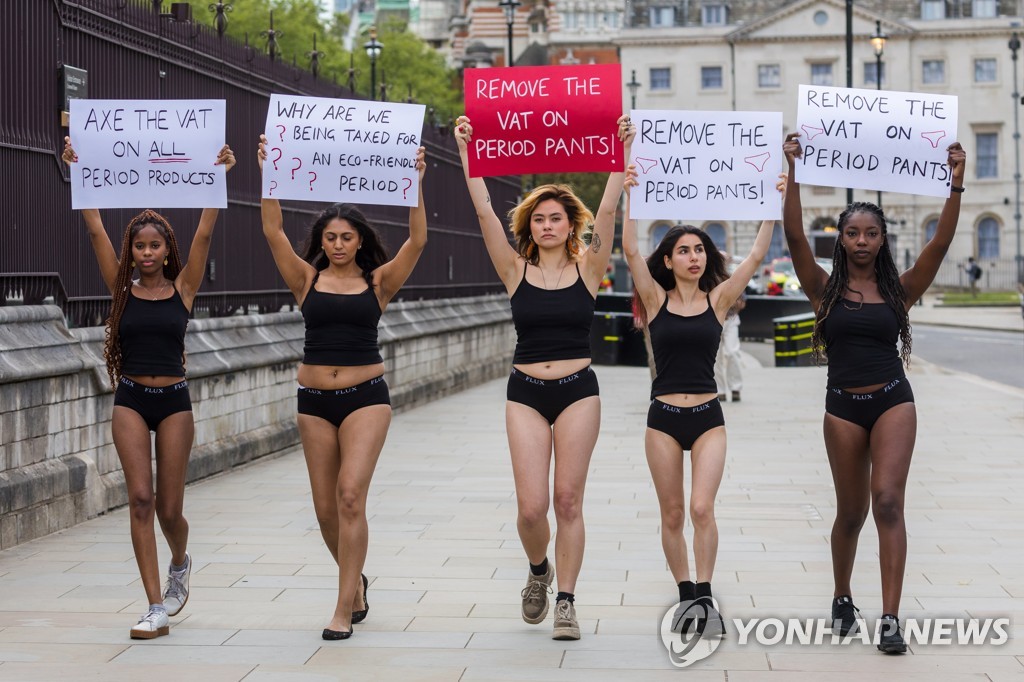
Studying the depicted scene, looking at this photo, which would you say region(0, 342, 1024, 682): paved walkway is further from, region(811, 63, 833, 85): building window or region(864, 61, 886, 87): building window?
region(811, 63, 833, 85): building window

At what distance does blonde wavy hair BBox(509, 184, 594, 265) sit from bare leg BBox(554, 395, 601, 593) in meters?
0.73

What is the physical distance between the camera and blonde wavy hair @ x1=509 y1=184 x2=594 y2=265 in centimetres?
705

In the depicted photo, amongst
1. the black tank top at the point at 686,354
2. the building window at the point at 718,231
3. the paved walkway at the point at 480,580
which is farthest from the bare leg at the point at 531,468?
the building window at the point at 718,231

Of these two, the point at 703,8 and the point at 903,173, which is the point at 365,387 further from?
the point at 703,8

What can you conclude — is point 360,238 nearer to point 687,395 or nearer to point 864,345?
point 687,395

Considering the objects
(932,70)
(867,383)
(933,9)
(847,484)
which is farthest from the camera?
(933,9)

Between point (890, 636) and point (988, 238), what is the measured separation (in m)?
79.2

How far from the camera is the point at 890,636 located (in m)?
6.30

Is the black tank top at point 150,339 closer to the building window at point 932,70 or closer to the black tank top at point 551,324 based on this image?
the black tank top at point 551,324

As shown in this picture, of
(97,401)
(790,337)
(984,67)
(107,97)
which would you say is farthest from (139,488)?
(984,67)

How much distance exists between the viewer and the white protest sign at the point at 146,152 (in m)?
7.56

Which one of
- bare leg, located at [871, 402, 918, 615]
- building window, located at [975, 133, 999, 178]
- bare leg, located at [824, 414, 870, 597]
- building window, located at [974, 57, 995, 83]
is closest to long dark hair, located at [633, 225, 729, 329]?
bare leg, located at [824, 414, 870, 597]

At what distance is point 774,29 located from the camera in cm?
8144

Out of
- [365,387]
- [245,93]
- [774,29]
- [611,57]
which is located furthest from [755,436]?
[611,57]
